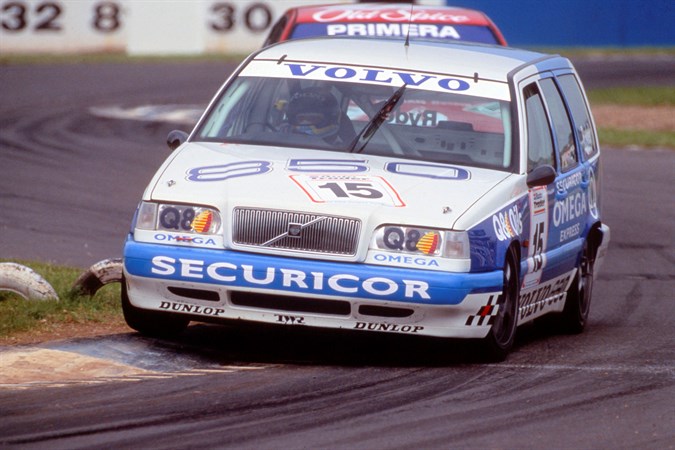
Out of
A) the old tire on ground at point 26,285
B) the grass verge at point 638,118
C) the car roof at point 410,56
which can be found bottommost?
the grass verge at point 638,118

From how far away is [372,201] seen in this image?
24.8 feet

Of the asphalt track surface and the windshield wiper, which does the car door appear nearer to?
the asphalt track surface

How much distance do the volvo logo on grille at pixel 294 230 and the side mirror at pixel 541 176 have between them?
1.44m

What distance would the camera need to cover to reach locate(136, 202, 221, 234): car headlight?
759 cm

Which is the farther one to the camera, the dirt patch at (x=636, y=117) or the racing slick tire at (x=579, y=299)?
the dirt patch at (x=636, y=117)

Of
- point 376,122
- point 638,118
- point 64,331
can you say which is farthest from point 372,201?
point 638,118

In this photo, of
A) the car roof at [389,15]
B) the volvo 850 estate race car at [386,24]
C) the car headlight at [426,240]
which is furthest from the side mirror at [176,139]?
the car roof at [389,15]

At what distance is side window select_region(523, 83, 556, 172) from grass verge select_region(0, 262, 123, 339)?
2407mm

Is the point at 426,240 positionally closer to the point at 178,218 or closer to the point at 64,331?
the point at 178,218

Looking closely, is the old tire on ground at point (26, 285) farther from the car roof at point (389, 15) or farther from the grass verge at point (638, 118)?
the grass verge at point (638, 118)

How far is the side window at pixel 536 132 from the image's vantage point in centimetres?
873

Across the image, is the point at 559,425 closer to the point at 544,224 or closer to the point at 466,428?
the point at 466,428

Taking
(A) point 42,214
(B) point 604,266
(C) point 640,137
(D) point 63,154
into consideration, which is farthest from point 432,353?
(C) point 640,137

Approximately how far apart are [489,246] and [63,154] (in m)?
10.1
